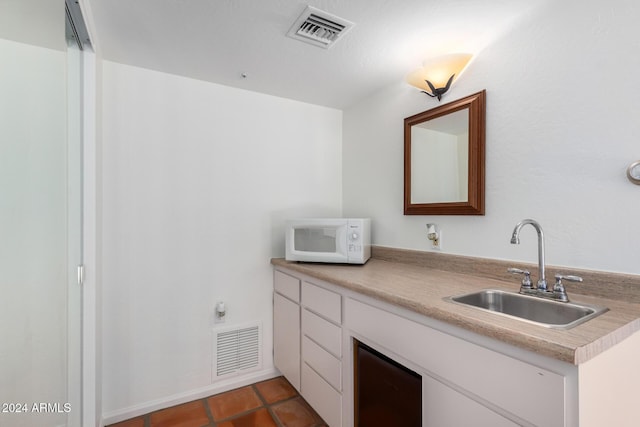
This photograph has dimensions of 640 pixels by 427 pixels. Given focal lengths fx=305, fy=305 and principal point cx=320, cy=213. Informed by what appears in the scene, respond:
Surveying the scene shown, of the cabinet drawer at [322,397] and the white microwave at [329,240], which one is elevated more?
the white microwave at [329,240]

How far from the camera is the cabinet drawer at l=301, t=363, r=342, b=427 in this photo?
Result: 5.28 feet

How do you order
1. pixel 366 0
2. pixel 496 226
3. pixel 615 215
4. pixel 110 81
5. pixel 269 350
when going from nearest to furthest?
pixel 615 215, pixel 366 0, pixel 496 226, pixel 110 81, pixel 269 350

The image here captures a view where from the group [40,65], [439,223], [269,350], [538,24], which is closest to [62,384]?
[40,65]

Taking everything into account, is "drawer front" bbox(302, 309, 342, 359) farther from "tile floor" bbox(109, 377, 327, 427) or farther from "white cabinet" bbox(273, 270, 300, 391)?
"tile floor" bbox(109, 377, 327, 427)

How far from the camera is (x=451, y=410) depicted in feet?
3.41

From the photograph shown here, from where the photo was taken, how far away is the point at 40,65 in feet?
3.16

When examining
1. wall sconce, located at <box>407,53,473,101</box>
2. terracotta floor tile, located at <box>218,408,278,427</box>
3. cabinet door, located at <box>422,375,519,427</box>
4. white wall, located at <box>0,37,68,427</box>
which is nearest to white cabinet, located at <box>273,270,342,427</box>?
terracotta floor tile, located at <box>218,408,278,427</box>

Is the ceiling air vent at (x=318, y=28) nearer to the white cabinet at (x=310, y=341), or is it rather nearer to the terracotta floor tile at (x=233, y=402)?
the white cabinet at (x=310, y=341)

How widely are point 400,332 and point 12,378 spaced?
1.21 m

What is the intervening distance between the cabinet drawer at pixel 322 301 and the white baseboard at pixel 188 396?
82cm

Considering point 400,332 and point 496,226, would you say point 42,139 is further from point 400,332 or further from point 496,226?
point 496,226

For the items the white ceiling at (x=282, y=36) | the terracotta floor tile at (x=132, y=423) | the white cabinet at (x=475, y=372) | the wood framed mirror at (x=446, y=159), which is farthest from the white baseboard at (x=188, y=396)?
the white ceiling at (x=282, y=36)

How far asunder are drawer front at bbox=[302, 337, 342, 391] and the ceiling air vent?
1.70 m

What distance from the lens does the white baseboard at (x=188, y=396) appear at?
6.09ft
